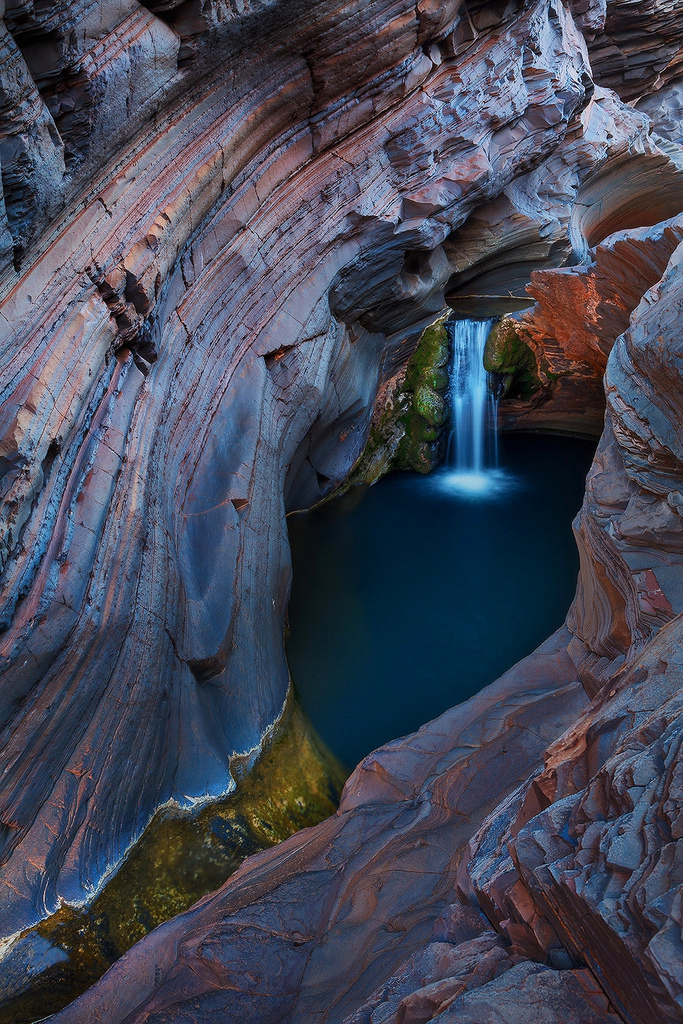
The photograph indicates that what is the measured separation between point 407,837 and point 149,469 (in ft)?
9.95

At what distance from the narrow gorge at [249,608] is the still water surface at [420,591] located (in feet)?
1.76

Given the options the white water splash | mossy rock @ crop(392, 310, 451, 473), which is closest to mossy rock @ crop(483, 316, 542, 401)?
the white water splash

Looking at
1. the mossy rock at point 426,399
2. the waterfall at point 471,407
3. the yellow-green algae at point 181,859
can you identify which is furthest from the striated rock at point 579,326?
the yellow-green algae at point 181,859

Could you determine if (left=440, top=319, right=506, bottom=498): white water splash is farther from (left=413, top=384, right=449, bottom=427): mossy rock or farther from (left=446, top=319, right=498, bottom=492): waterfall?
(left=413, top=384, right=449, bottom=427): mossy rock

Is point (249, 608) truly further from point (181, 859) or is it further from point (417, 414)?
point (417, 414)

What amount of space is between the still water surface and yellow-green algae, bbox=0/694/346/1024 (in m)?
0.37

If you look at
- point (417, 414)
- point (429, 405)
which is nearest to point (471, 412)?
point (429, 405)

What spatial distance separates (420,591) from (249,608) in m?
→ 2.38

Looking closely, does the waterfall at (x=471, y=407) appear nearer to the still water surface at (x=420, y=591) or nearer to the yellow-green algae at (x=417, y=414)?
the yellow-green algae at (x=417, y=414)

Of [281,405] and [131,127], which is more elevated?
[131,127]

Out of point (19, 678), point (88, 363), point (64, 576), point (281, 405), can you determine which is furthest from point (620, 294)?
point (19, 678)

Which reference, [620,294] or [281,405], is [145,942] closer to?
[281,405]

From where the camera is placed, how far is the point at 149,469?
187 inches

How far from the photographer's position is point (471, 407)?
10453mm
